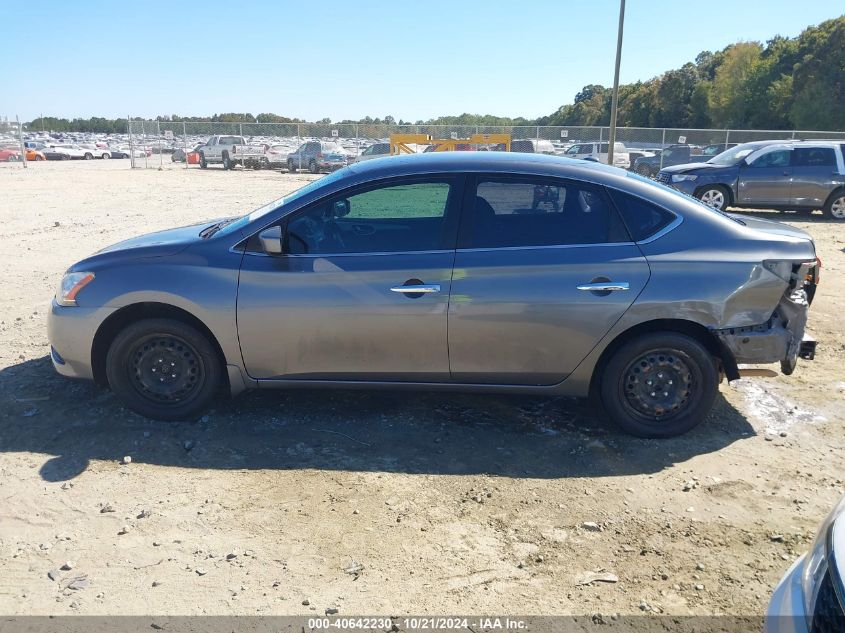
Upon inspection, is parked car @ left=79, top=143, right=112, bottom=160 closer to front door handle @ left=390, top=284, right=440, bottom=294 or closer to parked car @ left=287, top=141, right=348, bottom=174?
parked car @ left=287, top=141, right=348, bottom=174

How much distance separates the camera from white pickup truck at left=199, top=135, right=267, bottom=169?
122ft

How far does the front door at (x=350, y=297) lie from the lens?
442 centimetres

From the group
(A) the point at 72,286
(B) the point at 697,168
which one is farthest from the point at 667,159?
(A) the point at 72,286

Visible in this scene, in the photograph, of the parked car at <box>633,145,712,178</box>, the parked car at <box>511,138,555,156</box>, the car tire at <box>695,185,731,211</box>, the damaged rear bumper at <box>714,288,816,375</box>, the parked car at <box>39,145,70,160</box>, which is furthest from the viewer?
the parked car at <box>39,145,70,160</box>

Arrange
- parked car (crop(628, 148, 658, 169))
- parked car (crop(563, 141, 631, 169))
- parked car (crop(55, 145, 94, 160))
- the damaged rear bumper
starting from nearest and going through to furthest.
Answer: the damaged rear bumper → parked car (crop(628, 148, 658, 169)) → parked car (crop(563, 141, 631, 169)) → parked car (crop(55, 145, 94, 160))

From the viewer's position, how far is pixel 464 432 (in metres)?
4.68

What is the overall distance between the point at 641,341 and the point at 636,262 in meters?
0.50

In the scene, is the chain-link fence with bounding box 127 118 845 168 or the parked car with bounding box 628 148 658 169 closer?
the parked car with bounding box 628 148 658 169

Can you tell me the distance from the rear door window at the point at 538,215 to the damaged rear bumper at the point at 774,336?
3.11 feet

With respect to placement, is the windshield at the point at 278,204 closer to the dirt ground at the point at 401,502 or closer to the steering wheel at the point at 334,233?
the steering wheel at the point at 334,233

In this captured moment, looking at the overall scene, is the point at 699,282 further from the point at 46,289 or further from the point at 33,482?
the point at 46,289

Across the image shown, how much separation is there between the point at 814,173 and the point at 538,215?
1445 cm

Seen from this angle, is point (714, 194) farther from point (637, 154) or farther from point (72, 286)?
point (72, 286)

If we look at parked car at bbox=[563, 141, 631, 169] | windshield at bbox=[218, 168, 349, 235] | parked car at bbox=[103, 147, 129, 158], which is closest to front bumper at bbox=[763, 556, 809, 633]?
windshield at bbox=[218, 168, 349, 235]
